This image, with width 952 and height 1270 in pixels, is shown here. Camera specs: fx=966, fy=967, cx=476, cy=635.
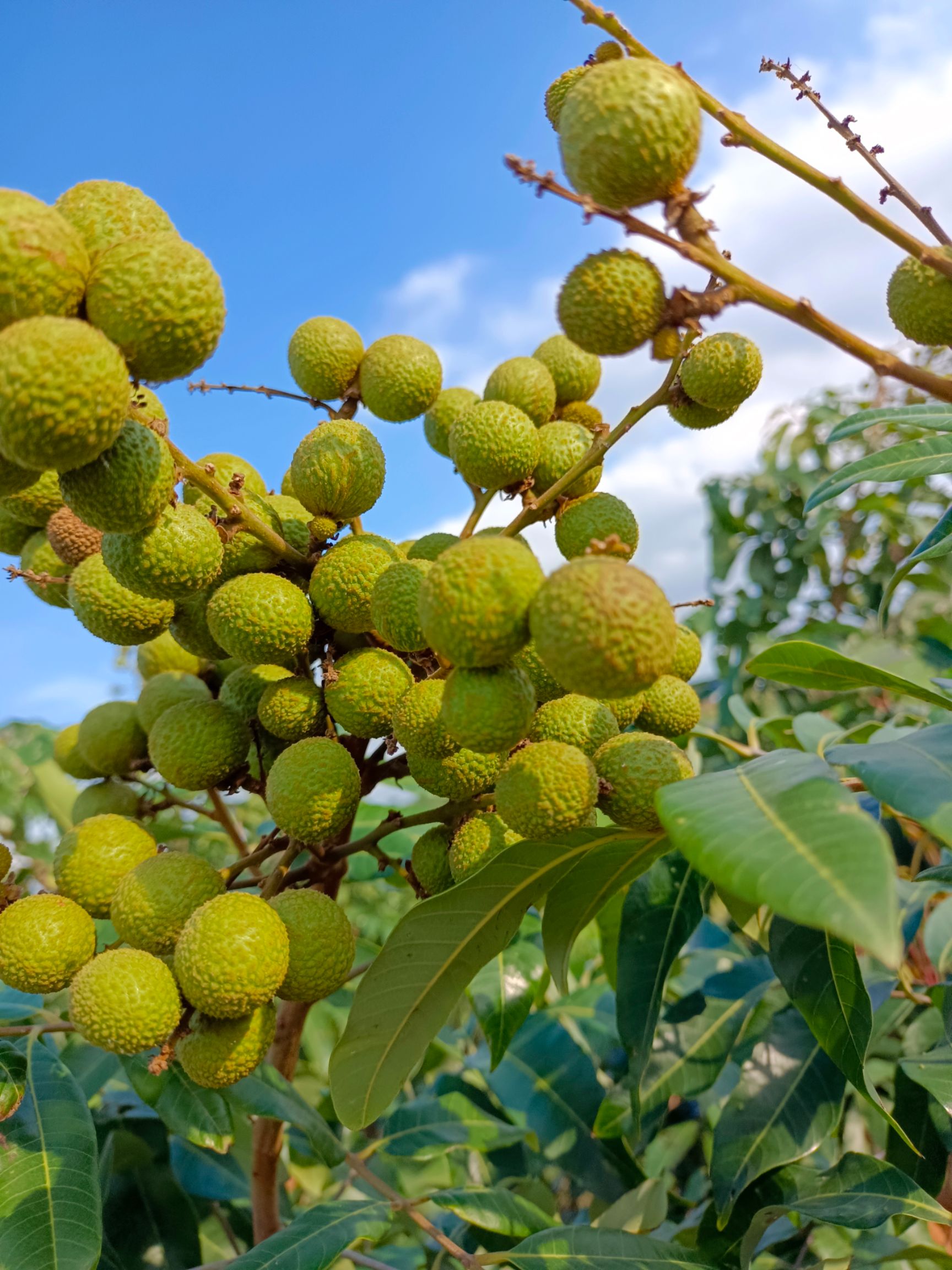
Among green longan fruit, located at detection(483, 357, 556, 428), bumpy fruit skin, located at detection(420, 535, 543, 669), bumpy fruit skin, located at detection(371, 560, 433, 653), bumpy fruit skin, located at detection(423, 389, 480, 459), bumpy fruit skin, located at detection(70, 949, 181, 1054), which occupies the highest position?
bumpy fruit skin, located at detection(423, 389, 480, 459)

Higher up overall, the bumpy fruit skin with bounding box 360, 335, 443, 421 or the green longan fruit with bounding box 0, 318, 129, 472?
the bumpy fruit skin with bounding box 360, 335, 443, 421

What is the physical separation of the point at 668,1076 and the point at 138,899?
1084 mm

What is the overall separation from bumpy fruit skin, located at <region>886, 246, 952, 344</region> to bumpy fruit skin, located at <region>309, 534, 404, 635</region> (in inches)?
26.0

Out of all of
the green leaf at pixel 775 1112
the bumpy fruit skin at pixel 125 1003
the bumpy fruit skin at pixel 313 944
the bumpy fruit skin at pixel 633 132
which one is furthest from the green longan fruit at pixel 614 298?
the green leaf at pixel 775 1112

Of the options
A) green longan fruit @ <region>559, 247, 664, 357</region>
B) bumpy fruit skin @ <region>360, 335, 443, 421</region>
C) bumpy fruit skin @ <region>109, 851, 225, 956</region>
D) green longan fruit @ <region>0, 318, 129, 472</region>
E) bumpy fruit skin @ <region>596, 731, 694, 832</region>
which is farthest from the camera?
bumpy fruit skin @ <region>360, 335, 443, 421</region>

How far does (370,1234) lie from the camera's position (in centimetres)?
129

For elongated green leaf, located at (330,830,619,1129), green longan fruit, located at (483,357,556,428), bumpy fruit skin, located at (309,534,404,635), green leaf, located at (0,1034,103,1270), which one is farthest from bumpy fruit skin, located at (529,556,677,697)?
green leaf, located at (0,1034,103,1270)

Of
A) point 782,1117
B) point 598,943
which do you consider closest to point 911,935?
point 782,1117

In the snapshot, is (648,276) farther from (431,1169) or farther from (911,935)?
(431,1169)

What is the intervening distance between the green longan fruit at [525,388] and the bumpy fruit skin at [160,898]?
0.76 metres

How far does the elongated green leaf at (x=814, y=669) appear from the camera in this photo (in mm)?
1295

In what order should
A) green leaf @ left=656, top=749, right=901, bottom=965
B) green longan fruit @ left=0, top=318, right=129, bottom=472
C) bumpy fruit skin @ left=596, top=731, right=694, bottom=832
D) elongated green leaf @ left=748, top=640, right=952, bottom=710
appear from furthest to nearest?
elongated green leaf @ left=748, top=640, right=952, bottom=710
bumpy fruit skin @ left=596, top=731, right=694, bottom=832
green longan fruit @ left=0, top=318, right=129, bottom=472
green leaf @ left=656, top=749, right=901, bottom=965

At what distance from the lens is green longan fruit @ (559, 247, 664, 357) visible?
933mm

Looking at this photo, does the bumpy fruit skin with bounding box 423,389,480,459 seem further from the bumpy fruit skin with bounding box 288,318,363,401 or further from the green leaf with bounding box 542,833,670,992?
the green leaf with bounding box 542,833,670,992
